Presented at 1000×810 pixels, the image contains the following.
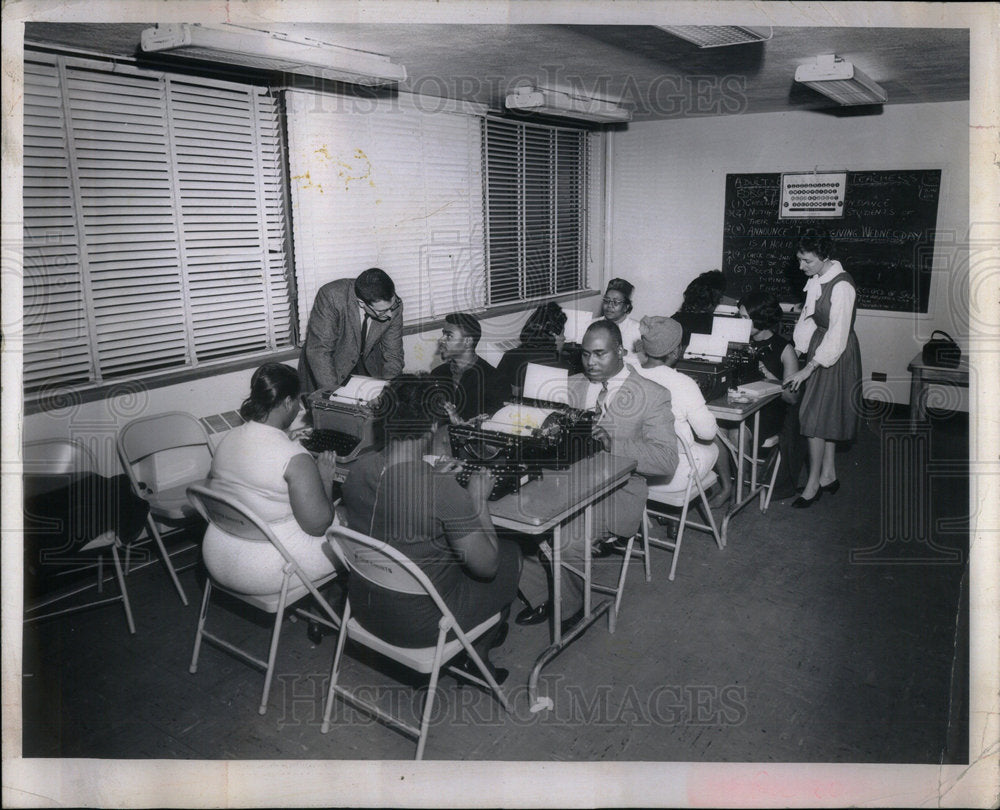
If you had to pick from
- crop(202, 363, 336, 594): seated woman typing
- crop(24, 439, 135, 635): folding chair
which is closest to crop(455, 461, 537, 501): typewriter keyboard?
Answer: crop(202, 363, 336, 594): seated woman typing

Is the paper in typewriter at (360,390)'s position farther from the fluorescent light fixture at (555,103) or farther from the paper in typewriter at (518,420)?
the fluorescent light fixture at (555,103)

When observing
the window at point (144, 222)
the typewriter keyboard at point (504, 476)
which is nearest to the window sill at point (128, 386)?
the window at point (144, 222)

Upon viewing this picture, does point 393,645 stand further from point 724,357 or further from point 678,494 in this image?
point 724,357

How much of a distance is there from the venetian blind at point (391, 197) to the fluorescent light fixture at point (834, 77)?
2.60 m

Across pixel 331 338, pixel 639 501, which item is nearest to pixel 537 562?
pixel 639 501

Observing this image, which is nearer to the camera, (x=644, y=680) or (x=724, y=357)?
(x=644, y=680)

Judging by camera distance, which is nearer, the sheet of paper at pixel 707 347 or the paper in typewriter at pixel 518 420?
the paper in typewriter at pixel 518 420

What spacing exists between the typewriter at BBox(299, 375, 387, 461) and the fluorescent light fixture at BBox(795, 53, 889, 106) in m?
3.15

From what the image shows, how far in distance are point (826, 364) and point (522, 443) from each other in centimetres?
248

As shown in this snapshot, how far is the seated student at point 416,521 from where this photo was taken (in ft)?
7.43

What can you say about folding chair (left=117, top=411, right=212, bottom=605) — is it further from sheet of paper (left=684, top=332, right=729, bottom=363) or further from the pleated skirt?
the pleated skirt

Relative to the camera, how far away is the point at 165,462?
3.82m

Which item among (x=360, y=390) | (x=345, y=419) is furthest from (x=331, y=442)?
(x=360, y=390)

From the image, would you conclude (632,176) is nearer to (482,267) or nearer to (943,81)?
(482,267)
